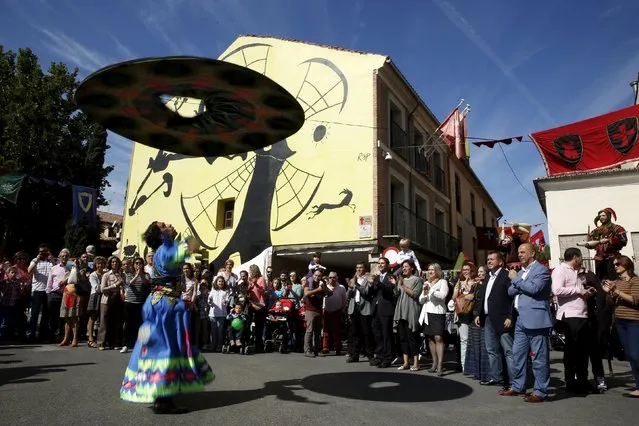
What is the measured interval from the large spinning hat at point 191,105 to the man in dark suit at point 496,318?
329 cm

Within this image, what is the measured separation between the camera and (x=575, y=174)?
16234mm

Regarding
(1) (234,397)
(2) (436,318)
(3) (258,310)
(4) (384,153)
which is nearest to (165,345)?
(1) (234,397)

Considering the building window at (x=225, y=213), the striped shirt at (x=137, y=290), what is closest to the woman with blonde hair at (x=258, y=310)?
the striped shirt at (x=137, y=290)

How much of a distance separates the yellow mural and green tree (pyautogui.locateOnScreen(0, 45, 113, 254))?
30.7 ft

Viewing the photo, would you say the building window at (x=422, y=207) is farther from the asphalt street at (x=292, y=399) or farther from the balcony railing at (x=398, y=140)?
the asphalt street at (x=292, y=399)

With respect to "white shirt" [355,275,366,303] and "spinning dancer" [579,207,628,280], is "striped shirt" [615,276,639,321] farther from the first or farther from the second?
"white shirt" [355,275,366,303]

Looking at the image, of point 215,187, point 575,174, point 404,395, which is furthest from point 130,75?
point 575,174

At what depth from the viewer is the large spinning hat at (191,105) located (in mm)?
4516

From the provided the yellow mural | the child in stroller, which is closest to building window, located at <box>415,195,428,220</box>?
the yellow mural

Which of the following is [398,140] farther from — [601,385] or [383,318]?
[601,385]

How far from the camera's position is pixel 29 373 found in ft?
19.7

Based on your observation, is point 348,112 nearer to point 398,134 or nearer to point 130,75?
point 398,134

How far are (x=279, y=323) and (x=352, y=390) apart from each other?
5075 millimetres

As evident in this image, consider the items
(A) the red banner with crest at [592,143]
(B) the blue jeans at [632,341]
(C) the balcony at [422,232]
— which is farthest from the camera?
(C) the balcony at [422,232]
